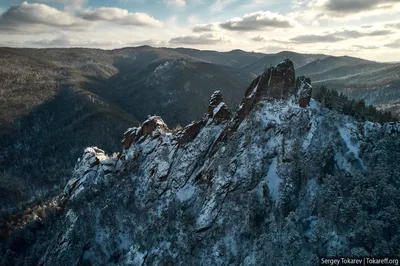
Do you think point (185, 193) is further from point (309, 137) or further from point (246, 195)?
point (309, 137)

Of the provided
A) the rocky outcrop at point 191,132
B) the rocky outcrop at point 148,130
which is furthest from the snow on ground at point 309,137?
the rocky outcrop at point 148,130

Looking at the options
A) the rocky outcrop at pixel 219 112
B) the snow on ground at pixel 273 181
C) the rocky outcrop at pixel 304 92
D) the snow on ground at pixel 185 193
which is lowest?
the snow on ground at pixel 185 193

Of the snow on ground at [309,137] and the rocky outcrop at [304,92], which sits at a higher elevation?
the rocky outcrop at [304,92]

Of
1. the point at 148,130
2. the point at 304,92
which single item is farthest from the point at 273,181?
the point at 148,130

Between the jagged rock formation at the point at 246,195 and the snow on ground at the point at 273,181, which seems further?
the snow on ground at the point at 273,181

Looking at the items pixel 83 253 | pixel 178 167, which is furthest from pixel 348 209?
pixel 83 253

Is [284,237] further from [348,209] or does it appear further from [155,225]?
[155,225]

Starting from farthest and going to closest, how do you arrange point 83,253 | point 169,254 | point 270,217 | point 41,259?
point 41,259 < point 83,253 < point 169,254 < point 270,217

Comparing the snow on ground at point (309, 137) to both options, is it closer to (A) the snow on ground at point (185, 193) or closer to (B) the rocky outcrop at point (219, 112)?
(B) the rocky outcrop at point (219, 112)

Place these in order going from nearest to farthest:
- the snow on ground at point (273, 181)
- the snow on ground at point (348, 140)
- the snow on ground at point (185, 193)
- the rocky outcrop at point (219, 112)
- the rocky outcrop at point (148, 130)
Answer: the snow on ground at point (348, 140) → the snow on ground at point (273, 181) → the snow on ground at point (185, 193) → the rocky outcrop at point (219, 112) → the rocky outcrop at point (148, 130)
